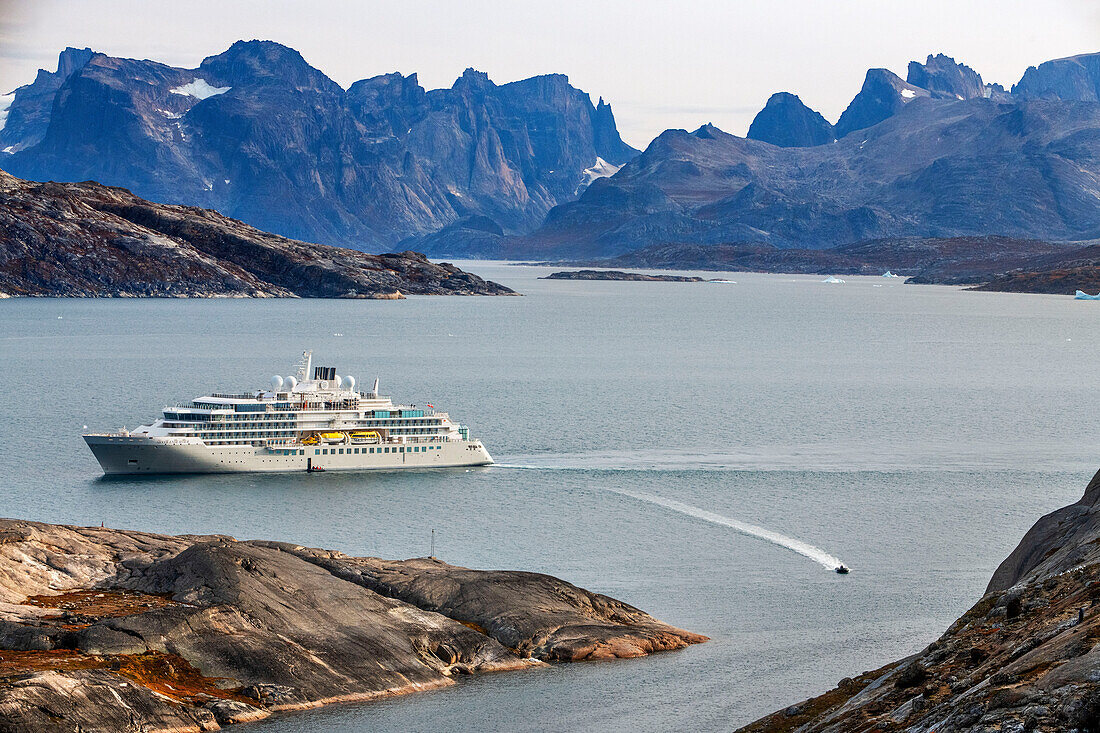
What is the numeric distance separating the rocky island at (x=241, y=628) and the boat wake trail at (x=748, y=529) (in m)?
15.0

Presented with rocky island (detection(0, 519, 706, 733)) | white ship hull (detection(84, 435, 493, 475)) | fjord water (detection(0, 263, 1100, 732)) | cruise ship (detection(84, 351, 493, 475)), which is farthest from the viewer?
cruise ship (detection(84, 351, 493, 475))

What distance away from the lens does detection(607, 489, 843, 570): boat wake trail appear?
63.6 m

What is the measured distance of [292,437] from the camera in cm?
8550

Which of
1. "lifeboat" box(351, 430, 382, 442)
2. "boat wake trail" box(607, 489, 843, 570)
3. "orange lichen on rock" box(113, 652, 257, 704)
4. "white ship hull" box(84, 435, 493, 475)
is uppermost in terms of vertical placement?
"lifeboat" box(351, 430, 382, 442)

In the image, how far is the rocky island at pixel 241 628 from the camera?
38.0 m

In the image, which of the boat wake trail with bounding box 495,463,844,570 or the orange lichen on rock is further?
the boat wake trail with bounding box 495,463,844,570

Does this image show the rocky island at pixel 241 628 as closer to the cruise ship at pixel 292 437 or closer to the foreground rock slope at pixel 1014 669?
the foreground rock slope at pixel 1014 669

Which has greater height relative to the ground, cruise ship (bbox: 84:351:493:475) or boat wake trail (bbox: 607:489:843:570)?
cruise ship (bbox: 84:351:493:475)

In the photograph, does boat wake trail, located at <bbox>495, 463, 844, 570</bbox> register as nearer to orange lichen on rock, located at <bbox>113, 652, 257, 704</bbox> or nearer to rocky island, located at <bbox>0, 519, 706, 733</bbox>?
rocky island, located at <bbox>0, 519, 706, 733</bbox>

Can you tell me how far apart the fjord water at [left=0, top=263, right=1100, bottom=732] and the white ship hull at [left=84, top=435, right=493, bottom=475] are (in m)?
1.45

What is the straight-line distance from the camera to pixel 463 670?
4547 centimetres

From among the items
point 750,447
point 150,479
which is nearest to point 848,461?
point 750,447

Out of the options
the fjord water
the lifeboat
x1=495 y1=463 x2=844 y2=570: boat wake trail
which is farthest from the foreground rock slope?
the lifeboat

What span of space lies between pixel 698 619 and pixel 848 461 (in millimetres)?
39816
